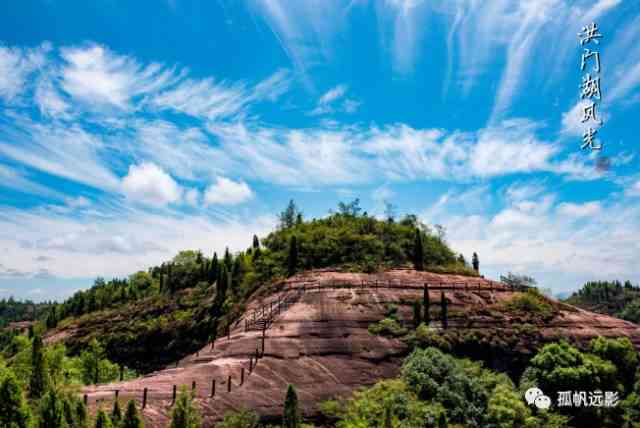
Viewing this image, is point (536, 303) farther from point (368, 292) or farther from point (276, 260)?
point (276, 260)

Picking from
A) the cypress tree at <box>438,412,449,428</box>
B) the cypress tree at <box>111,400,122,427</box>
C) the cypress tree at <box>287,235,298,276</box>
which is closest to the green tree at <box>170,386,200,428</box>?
the cypress tree at <box>111,400,122,427</box>

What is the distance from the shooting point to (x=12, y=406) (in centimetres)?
3609

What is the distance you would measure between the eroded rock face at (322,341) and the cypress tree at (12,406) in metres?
4.44

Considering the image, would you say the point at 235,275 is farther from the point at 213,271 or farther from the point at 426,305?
the point at 426,305

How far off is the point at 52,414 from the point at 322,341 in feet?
95.5

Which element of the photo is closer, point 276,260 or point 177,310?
point 276,260

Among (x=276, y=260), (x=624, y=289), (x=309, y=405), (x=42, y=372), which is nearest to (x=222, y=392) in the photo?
(x=309, y=405)

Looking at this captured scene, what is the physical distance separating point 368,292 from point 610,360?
29122mm

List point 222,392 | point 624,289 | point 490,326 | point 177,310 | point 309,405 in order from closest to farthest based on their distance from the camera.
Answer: point 222,392 < point 309,405 < point 490,326 < point 177,310 < point 624,289

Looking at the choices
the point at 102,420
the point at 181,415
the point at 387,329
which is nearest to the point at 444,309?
the point at 387,329

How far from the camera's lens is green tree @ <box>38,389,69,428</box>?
1342 inches

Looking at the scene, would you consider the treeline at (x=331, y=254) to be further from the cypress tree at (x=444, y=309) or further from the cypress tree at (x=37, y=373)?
the cypress tree at (x=37, y=373)

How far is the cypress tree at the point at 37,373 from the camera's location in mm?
47406

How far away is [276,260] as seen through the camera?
86750 millimetres
